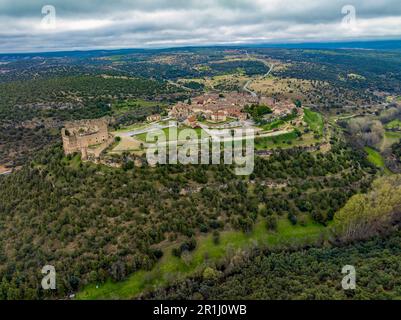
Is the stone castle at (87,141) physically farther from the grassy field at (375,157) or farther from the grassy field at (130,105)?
the grassy field at (375,157)

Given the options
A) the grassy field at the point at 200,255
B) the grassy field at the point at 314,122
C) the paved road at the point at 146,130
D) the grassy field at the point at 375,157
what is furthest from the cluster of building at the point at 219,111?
the grassy field at the point at 200,255

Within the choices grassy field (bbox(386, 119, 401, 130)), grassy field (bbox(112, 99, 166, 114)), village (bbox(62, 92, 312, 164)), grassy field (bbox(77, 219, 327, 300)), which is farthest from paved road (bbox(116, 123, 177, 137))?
grassy field (bbox(386, 119, 401, 130))

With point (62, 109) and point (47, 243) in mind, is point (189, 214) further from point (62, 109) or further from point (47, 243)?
point (62, 109)

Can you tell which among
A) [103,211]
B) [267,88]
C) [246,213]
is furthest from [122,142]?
[267,88]

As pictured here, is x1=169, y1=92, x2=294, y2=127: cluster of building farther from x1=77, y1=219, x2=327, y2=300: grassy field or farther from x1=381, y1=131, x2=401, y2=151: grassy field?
x1=77, y1=219, x2=327, y2=300: grassy field

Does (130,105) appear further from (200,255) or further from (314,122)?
(200,255)

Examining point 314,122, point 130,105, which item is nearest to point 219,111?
point 314,122

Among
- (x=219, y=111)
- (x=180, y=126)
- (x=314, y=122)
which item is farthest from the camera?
(x=314, y=122)
